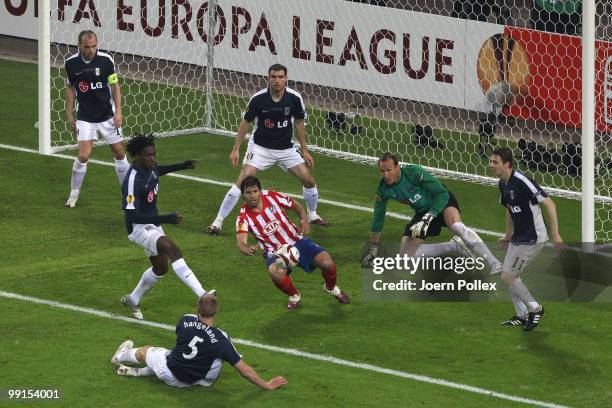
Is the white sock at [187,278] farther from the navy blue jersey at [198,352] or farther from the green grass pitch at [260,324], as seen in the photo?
the navy blue jersey at [198,352]

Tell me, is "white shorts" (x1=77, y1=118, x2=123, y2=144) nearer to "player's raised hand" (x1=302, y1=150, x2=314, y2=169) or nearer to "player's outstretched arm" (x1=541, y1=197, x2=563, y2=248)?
"player's raised hand" (x1=302, y1=150, x2=314, y2=169)

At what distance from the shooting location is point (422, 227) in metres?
16.6

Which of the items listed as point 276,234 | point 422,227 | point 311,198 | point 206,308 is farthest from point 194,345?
point 311,198

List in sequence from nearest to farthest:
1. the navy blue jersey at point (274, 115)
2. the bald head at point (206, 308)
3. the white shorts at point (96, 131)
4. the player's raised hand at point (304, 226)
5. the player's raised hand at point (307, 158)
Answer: the bald head at point (206, 308) < the player's raised hand at point (304, 226) < the player's raised hand at point (307, 158) < the navy blue jersey at point (274, 115) < the white shorts at point (96, 131)

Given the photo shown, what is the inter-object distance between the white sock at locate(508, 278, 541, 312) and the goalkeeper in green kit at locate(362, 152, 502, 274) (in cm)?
119

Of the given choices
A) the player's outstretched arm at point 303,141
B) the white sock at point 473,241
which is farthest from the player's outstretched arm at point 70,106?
the white sock at point 473,241

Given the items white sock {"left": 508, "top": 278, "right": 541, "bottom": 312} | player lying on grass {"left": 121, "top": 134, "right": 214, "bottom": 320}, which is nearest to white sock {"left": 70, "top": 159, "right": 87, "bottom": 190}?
player lying on grass {"left": 121, "top": 134, "right": 214, "bottom": 320}

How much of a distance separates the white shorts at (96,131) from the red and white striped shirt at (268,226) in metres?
4.31

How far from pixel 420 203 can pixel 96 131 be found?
15.6ft

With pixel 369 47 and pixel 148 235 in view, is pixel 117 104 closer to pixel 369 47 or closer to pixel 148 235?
pixel 148 235

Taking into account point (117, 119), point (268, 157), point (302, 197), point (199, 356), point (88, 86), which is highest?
point (88, 86)

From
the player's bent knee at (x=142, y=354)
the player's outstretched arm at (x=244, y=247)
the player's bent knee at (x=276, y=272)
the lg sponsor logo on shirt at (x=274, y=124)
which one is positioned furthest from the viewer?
the lg sponsor logo on shirt at (x=274, y=124)

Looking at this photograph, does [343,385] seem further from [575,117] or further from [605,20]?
[605,20]

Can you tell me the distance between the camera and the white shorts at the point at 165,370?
1348 centimetres
